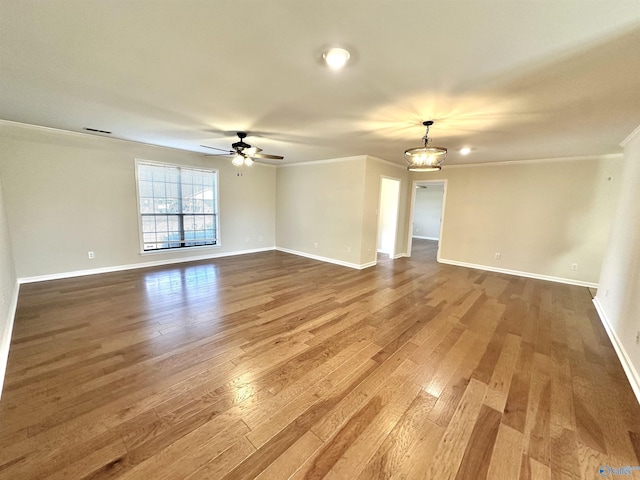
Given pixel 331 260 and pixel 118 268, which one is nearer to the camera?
pixel 118 268

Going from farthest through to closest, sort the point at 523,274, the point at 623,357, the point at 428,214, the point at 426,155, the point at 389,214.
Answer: the point at 428,214, the point at 389,214, the point at 523,274, the point at 426,155, the point at 623,357

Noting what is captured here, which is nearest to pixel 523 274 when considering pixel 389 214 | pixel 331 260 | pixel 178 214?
pixel 389 214

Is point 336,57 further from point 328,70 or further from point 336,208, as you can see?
point 336,208

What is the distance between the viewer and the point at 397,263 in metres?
6.29

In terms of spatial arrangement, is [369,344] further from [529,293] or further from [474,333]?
[529,293]

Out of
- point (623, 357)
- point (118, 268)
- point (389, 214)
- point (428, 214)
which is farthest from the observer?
point (428, 214)

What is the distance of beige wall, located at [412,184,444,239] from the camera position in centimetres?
1063

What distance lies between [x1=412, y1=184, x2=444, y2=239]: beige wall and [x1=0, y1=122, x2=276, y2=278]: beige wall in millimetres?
8921

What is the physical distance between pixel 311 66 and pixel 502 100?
6.01ft

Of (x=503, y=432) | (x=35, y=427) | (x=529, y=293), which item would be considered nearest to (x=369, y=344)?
(x=503, y=432)

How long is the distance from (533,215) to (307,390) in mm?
5802

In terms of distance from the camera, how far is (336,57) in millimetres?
1729

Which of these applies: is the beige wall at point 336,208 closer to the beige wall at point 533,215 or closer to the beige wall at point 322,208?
the beige wall at point 322,208

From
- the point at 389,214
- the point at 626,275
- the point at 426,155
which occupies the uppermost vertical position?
the point at 426,155
